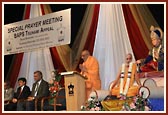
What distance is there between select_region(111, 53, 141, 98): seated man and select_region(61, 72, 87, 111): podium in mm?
456

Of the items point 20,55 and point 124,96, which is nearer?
point 124,96

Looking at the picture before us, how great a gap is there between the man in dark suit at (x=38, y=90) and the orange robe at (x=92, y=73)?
61cm

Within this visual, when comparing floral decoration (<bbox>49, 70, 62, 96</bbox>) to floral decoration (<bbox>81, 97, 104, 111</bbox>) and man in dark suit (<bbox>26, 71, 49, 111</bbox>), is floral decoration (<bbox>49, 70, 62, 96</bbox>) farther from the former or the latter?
floral decoration (<bbox>81, 97, 104, 111</bbox>)

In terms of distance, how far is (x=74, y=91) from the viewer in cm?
754

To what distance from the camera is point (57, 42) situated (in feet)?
26.3

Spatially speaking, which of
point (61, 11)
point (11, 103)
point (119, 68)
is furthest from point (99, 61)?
point (11, 103)

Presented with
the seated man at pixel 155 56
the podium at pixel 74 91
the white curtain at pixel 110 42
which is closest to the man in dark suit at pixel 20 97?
the podium at pixel 74 91

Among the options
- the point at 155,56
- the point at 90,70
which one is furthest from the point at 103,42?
the point at 155,56

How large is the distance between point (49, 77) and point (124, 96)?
1.18 metres

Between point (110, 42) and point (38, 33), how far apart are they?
1093mm

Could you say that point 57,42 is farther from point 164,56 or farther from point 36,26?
point 164,56

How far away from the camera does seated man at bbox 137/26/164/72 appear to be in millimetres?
7609

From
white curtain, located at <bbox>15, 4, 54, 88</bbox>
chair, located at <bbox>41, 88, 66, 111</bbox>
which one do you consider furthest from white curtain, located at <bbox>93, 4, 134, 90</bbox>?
white curtain, located at <bbox>15, 4, 54, 88</bbox>

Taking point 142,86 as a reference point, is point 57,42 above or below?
above
